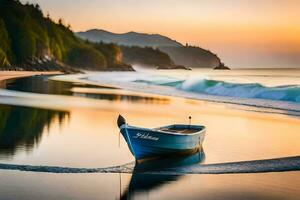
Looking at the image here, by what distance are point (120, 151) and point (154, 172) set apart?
320 cm

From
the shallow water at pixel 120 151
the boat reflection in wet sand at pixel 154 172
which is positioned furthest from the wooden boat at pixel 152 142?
the shallow water at pixel 120 151

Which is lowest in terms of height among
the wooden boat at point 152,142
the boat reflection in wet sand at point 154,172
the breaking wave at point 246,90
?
the boat reflection in wet sand at point 154,172

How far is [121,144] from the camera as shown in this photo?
1991cm

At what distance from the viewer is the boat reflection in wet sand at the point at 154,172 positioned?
1371 centimetres

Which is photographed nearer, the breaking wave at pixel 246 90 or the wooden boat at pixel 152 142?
the wooden boat at pixel 152 142

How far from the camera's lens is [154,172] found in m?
15.6

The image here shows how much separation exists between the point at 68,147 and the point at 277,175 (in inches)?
276

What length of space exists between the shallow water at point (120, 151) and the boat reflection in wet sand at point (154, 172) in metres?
0.03

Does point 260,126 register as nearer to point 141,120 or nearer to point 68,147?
point 141,120

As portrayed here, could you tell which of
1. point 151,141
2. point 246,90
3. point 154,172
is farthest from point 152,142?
point 246,90

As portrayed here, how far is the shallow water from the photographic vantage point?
13344mm

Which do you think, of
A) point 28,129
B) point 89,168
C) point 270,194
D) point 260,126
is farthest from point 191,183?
point 260,126

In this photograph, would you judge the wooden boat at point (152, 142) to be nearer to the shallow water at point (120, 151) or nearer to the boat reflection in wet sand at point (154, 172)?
the boat reflection in wet sand at point (154, 172)

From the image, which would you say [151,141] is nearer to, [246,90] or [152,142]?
[152,142]
